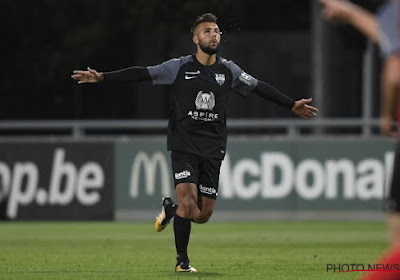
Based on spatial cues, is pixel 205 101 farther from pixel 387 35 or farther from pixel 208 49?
pixel 387 35

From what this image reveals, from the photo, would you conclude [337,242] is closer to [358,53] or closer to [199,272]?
[199,272]

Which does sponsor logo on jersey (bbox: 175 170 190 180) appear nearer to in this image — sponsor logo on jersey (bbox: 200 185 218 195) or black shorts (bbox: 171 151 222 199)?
black shorts (bbox: 171 151 222 199)

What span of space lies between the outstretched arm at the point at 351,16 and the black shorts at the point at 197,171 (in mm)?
4921

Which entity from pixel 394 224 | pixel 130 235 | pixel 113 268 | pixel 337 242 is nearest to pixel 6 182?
pixel 130 235

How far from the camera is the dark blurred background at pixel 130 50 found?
2739 centimetres

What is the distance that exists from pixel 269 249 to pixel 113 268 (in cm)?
332

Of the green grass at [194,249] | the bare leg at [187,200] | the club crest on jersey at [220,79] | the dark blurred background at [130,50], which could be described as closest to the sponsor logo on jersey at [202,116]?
the club crest on jersey at [220,79]

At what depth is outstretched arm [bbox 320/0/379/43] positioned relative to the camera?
631 cm

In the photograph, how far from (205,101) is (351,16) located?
506 centimetres

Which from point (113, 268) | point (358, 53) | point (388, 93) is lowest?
point (113, 268)

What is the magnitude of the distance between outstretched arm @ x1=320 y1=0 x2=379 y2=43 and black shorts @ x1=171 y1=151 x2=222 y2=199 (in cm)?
492

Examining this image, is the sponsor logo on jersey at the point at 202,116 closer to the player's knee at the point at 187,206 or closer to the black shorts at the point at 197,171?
the black shorts at the point at 197,171

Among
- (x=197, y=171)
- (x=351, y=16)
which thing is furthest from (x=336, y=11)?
(x=197, y=171)

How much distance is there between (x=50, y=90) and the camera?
28359 millimetres
